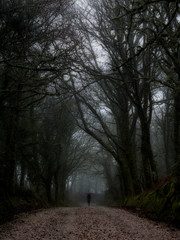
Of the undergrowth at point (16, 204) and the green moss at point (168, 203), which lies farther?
Answer: the undergrowth at point (16, 204)

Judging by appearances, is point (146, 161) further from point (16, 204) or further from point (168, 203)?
point (16, 204)

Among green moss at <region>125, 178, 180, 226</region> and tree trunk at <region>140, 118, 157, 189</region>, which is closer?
green moss at <region>125, 178, 180, 226</region>

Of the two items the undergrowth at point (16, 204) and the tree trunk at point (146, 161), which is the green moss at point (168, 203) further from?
the undergrowth at point (16, 204)

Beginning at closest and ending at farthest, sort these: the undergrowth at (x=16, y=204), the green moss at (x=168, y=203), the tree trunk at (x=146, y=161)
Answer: the green moss at (x=168, y=203)
the undergrowth at (x=16, y=204)
the tree trunk at (x=146, y=161)

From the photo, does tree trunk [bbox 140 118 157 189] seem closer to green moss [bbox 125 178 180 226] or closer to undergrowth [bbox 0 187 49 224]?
green moss [bbox 125 178 180 226]

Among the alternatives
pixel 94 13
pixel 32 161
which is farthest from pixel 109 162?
pixel 94 13

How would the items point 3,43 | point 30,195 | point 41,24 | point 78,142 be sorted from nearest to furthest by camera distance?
point 3,43
point 41,24
point 30,195
point 78,142

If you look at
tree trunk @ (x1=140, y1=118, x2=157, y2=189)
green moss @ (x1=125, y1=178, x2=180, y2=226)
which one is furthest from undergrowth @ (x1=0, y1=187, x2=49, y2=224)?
tree trunk @ (x1=140, y1=118, x2=157, y2=189)

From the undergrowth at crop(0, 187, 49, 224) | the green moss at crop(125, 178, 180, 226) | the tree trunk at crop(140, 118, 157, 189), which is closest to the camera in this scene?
the green moss at crop(125, 178, 180, 226)

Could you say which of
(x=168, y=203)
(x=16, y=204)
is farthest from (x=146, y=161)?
(x=16, y=204)

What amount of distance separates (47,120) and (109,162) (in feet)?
44.3

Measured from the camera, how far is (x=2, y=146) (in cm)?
1289

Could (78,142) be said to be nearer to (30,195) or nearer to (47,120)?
(47,120)

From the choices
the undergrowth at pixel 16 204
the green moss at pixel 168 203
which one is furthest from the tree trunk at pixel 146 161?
the undergrowth at pixel 16 204
